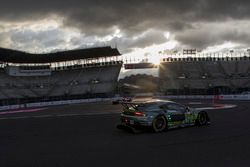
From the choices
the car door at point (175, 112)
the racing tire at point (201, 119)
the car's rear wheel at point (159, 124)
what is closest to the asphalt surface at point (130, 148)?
the car's rear wheel at point (159, 124)

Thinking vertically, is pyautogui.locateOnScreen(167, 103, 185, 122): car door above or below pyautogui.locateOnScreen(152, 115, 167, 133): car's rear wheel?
above

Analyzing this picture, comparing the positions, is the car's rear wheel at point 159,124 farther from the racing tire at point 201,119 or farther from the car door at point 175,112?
the racing tire at point 201,119

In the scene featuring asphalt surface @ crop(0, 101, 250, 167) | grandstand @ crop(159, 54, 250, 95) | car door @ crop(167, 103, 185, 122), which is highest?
grandstand @ crop(159, 54, 250, 95)

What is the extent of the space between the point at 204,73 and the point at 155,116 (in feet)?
234

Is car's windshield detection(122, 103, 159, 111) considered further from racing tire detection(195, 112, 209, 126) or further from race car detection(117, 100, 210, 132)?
racing tire detection(195, 112, 209, 126)

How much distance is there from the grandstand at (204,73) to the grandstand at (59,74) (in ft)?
37.7

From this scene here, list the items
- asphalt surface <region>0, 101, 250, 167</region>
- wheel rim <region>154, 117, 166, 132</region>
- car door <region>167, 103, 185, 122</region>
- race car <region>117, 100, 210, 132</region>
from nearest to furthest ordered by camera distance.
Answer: asphalt surface <region>0, 101, 250, 167</region> → race car <region>117, 100, 210, 132</region> → wheel rim <region>154, 117, 166, 132</region> → car door <region>167, 103, 185, 122</region>

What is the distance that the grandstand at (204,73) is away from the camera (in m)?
79.8

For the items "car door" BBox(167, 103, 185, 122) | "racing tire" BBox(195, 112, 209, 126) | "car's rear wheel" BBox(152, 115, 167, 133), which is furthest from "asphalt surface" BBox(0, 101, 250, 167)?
"racing tire" BBox(195, 112, 209, 126)

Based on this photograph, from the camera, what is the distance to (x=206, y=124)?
16750 millimetres

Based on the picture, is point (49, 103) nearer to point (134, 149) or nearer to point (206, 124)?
point (206, 124)

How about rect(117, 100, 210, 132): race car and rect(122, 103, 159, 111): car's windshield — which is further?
rect(122, 103, 159, 111): car's windshield

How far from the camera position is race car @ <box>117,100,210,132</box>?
47.2 feet

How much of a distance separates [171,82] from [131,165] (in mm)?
74786
